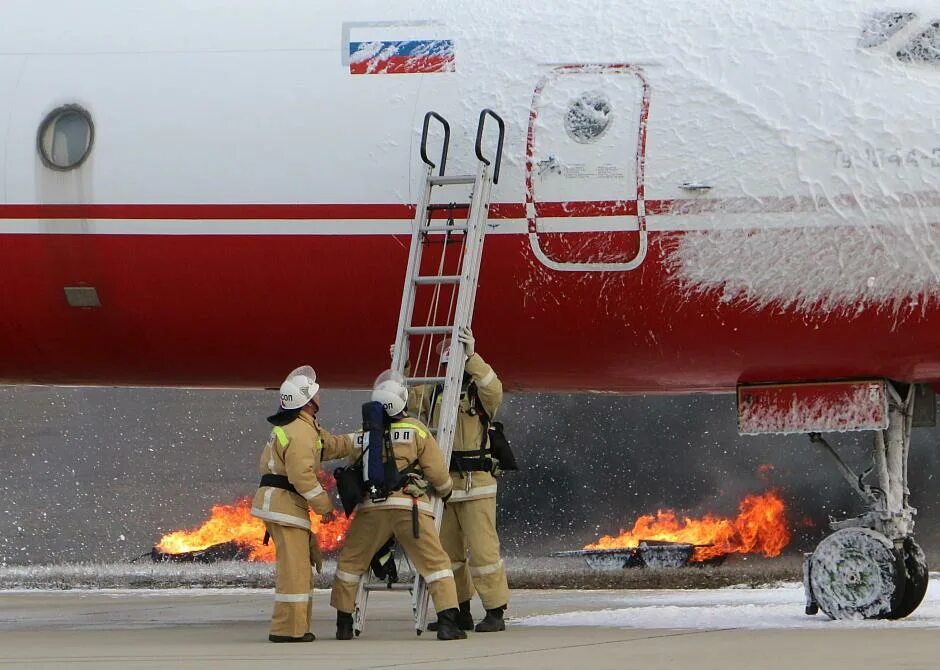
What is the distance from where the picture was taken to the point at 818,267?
10258 mm

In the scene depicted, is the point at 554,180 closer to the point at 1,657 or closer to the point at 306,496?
the point at 306,496

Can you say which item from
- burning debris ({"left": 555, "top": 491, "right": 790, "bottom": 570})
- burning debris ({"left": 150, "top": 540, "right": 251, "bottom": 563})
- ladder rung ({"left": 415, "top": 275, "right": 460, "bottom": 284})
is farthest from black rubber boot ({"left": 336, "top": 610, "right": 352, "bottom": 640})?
burning debris ({"left": 150, "top": 540, "right": 251, "bottom": 563})

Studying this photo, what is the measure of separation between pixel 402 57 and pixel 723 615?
15.4ft

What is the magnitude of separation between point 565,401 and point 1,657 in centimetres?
1206

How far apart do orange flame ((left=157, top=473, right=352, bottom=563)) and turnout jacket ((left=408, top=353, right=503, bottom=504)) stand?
8793 millimetres

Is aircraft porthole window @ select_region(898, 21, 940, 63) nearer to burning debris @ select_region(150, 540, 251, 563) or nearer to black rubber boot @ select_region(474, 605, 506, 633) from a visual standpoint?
black rubber boot @ select_region(474, 605, 506, 633)

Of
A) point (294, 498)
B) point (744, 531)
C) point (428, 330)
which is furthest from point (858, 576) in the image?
point (744, 531)

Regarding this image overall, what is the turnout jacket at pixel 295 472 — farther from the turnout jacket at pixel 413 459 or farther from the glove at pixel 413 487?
the glove at pixel 413 487

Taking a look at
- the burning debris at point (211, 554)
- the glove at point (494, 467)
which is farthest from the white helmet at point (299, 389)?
the burning debris at point (211, 554)

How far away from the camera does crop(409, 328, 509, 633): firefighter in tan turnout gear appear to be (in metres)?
10.8

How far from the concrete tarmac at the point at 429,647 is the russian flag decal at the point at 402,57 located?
3850 mm

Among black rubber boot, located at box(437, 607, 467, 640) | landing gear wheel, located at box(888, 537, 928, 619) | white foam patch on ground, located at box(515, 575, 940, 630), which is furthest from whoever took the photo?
white foam patch on ground, located at box(515, 575, 940, 630)

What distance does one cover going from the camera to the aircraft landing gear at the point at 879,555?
10.8 metres

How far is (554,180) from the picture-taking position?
10594 mm
